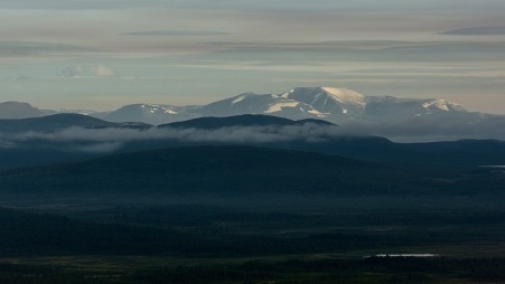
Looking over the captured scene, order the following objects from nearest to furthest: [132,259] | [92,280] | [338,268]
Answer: [92,280] → [338,268] → [132,259]

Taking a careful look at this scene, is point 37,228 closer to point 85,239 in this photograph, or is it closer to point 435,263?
point 85,239

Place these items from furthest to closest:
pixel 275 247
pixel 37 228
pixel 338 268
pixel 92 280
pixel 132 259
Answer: pixel 37 228 < pixel 275 247 < pixel 132 259 < pixel 338 268 < pixel 92 280

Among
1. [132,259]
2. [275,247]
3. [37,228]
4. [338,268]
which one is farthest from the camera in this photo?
[37,228]

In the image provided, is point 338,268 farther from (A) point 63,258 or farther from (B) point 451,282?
(A) point 63,258

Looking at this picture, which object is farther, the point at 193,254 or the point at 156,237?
the point at 156,237

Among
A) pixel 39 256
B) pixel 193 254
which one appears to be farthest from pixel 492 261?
pixel 39 256

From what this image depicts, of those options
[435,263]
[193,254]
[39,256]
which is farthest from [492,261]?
[39,256]

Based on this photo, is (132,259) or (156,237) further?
(156,237)

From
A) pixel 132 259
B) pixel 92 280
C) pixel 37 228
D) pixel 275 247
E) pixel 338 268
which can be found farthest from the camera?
pixel 37 228
